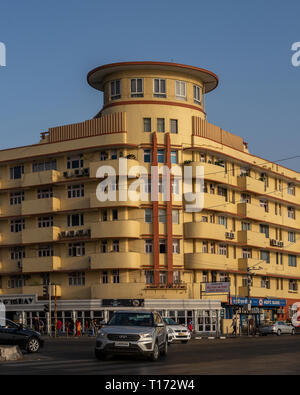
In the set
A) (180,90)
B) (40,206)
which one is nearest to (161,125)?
(180,90)

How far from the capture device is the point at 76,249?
6381 centimetres

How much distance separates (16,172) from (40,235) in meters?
7.48

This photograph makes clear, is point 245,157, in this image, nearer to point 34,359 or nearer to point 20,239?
point 20,239

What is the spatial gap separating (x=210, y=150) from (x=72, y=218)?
13707 mm

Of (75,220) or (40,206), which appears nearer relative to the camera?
(75,220)

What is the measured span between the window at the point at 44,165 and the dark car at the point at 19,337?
3811cm

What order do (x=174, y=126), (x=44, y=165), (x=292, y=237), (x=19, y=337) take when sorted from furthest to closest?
(x=292, y=237)
(x=44, y=165)
(x=174, y=126)
(x=19, y=337)

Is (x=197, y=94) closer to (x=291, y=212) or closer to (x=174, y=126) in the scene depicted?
(x=174, y=126)

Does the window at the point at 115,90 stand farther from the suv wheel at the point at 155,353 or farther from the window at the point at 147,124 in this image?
the suv wheel at the point at 155,353

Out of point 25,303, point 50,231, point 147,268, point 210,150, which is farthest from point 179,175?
point 25,303

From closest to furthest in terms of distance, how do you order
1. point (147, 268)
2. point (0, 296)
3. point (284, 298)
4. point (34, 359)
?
Result: 1. point (34, 359)
2. point (147, 268)
3. point (0, 296)
4. point (284, 298)

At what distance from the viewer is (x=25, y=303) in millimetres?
64375

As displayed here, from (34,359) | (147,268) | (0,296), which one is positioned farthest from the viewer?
(0,296)

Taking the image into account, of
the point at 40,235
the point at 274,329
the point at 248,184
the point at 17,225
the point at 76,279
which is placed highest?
the point at 248,184
